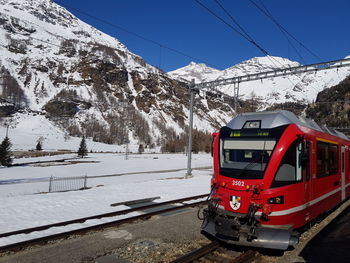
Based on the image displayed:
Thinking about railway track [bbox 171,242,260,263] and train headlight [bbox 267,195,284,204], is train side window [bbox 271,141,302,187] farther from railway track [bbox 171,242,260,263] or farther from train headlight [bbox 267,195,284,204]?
railway track [bbox 171,242,260,263]

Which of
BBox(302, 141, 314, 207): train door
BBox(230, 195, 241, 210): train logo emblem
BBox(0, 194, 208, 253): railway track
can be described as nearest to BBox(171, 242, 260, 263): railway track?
BBox(230, 195, 241, 210): train logo emblem

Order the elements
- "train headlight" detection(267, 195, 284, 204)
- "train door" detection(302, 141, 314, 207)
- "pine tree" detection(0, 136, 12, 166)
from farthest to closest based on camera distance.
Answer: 1. "pine tree" detection(0, 136, 12, 166)
2. "train door" detection(302, 141, 314, 207)
3. "train headlight" detection(267, 195, 284, 204)

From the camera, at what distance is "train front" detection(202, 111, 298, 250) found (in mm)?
6730

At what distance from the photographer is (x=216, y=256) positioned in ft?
22.5

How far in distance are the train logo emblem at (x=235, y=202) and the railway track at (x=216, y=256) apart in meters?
1.08

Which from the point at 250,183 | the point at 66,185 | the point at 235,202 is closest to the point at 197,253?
the point at 235,202

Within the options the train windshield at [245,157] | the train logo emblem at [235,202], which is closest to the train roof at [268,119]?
the train windshield at [245,157]

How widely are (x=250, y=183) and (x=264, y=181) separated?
1.13 feet

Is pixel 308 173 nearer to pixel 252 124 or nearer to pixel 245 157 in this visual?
pixel 245 157

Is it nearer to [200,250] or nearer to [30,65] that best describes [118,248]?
[200,250]

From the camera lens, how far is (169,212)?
11641 millimetres

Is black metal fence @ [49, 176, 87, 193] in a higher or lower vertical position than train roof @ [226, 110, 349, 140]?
lower

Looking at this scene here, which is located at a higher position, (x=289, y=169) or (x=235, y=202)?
(x=289, y=169)

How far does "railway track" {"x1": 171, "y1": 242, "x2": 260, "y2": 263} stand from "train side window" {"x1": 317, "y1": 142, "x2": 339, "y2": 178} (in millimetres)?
3712
